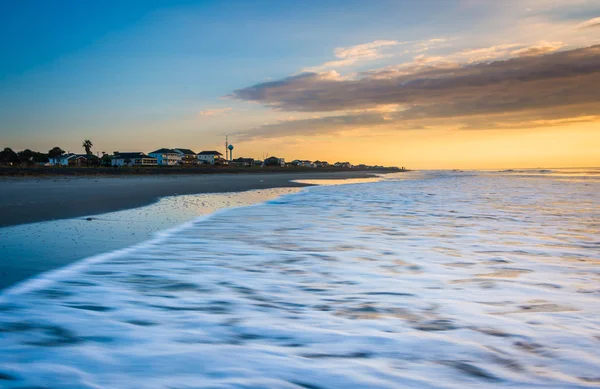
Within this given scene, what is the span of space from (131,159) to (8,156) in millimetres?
34309

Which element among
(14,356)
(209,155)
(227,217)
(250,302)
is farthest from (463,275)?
(209,155)

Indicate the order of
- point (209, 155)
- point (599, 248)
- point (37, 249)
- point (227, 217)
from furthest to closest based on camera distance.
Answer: point (209, 155) → point (227, 217) → point (599, 248) → point (37, 249)

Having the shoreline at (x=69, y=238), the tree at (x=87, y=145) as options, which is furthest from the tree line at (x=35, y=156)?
the shoreline at (x=69, y=238)

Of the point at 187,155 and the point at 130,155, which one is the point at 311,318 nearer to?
the point at 130,155

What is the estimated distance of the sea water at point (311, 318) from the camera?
264 centimetres

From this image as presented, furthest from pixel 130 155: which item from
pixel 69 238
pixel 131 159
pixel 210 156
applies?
pixel 69 238

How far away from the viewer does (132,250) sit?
254 inches

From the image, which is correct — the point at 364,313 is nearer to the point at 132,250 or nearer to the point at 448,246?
the point at 448,246

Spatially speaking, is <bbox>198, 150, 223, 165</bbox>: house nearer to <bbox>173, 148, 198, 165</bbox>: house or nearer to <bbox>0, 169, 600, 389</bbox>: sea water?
<bbox>173, 148, 198, 165</bbox>: house

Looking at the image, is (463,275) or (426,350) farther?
(463,275)

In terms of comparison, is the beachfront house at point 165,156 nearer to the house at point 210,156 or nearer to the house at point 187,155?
the house at point 187,155

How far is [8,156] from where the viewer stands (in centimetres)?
9088

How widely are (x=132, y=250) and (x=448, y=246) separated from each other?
542 cm

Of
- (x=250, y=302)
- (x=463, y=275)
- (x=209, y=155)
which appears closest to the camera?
(x=250, y=302)
